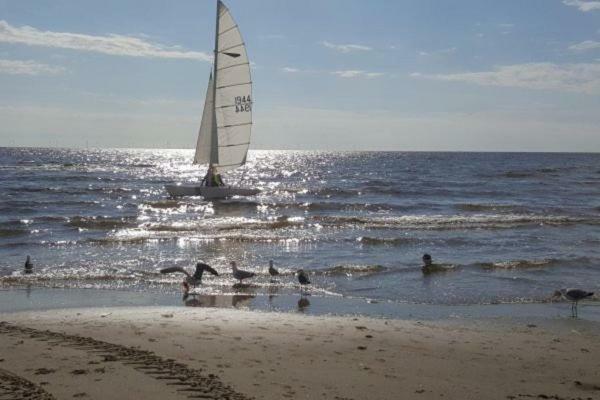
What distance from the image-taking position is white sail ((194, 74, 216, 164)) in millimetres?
39594

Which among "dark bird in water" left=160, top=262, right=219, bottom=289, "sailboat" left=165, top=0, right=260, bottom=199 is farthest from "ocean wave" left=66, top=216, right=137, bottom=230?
"dark bird in water" left=160, top=262, right=219, bottom=289

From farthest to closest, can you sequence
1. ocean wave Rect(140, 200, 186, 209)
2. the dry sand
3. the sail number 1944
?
1. the sail number 1944
2. ocean wave Rect(140, 200, 186, 209)
3. the dry sand

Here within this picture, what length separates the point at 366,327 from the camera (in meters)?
9.65

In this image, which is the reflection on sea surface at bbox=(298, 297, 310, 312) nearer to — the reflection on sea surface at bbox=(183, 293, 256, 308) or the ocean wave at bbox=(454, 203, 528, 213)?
the reflection on sea surface at bbox=(183, 293, 256, 308)

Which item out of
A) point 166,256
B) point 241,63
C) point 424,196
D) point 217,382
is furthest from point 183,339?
point 424,196

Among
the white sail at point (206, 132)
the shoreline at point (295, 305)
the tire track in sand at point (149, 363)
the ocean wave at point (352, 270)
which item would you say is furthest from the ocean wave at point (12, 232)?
the white sail at point (206, 132)

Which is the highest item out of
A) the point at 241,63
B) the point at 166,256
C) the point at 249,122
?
the point at 241,63

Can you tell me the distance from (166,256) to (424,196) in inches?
1167

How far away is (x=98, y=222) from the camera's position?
27.1m

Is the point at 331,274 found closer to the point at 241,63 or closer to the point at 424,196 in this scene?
the point at 241,63

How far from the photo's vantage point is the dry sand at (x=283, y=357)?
21.6 ft

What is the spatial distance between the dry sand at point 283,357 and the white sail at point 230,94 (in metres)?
28.6

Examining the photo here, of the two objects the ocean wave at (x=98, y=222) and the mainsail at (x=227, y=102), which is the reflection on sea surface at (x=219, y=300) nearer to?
the ocean wave at (x=98, y=222)

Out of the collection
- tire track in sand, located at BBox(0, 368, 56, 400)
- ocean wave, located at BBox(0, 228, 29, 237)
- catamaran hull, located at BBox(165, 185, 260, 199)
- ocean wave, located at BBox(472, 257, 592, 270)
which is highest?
catamaran hull, located at BBox(165, 185, 260, 199)
